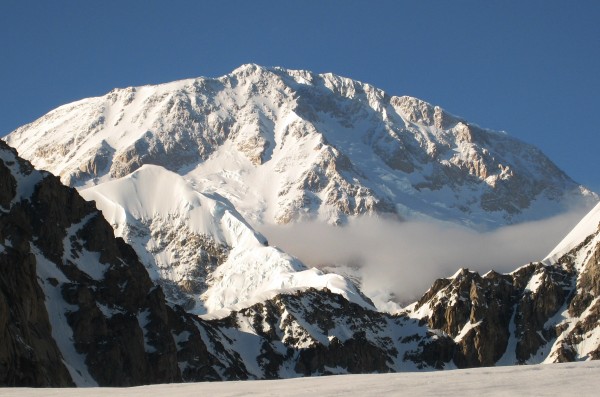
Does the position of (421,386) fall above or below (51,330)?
below

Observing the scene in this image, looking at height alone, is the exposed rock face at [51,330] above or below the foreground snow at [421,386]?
above

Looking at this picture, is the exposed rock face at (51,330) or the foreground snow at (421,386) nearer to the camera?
the foreground snow at (421,386)

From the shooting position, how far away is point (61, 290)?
19375 centimetres

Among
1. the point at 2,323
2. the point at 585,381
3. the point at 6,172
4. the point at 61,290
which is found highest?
the point at 6,172

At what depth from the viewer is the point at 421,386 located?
50.4 m

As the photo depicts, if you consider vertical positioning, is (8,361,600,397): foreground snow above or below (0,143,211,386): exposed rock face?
below

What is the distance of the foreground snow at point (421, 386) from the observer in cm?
4841

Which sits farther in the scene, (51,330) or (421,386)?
(51,330)

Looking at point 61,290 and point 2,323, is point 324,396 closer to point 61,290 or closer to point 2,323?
point 2,323

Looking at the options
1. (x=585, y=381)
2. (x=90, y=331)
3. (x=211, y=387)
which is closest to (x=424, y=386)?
(x=585, y=381)

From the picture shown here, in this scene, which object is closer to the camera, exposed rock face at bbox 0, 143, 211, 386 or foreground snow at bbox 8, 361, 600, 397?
foreground snow at bbox 8, 361, 600, 397

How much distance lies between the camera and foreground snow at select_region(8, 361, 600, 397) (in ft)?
159

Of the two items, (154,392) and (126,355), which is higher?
(126,355)

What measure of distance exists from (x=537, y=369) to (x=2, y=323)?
316 ft
